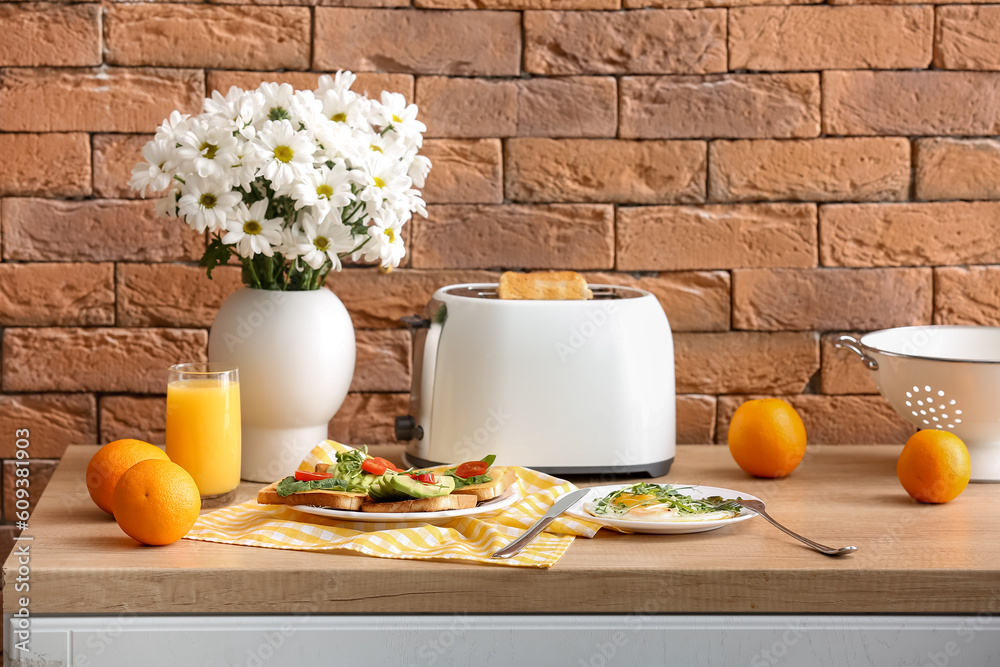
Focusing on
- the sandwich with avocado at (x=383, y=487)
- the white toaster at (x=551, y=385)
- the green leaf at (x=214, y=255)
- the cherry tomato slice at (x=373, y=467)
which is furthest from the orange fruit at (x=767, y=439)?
the green leaf at (x=214, y=255)

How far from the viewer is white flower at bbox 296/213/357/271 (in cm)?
111

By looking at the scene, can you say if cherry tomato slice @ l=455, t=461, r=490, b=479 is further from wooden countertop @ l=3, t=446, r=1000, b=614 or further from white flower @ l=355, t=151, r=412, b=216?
white flower @ l=355, t=151, r=412, b=216

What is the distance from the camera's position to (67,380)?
143 centimetres

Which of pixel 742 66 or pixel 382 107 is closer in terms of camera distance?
pixel 382 107

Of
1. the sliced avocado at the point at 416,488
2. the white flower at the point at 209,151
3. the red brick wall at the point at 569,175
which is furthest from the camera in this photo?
the red brick wall at the point at 569,175

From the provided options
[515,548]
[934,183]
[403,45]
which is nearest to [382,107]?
[403,45]

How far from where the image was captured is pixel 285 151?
108 cm

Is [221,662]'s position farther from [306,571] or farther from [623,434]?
[623,434]

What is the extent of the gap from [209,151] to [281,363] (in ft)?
0.86

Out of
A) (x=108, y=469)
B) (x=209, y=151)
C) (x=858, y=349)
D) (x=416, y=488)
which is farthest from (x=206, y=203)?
(x=858, y=349)

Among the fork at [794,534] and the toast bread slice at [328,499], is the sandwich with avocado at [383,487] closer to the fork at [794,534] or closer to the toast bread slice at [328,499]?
the toast bread slice at [328,499]

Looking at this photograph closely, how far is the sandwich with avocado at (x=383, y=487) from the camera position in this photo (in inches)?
38.6

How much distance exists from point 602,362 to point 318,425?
37 cm

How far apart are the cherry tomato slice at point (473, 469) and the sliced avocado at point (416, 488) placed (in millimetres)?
54
